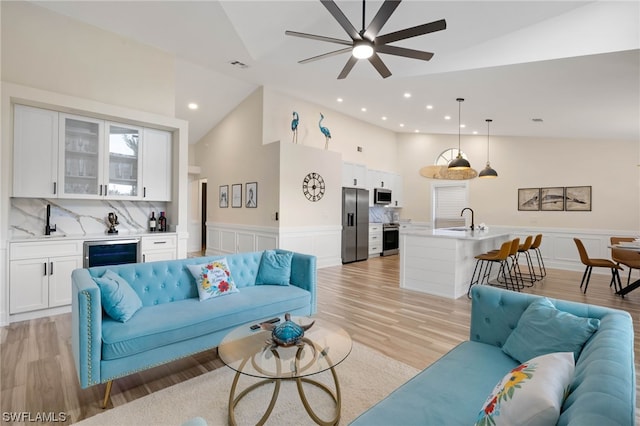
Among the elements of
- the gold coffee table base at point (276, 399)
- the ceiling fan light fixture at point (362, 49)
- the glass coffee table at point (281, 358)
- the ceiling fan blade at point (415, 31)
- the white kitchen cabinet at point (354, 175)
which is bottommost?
the gold coffee table base at point (276, 399)

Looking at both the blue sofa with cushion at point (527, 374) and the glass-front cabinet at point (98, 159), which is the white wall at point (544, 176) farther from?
the glass-front cabinet at point (98, 159)

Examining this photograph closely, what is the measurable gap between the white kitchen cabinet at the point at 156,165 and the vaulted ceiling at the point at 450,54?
1.40 m

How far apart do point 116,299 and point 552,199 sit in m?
8.29

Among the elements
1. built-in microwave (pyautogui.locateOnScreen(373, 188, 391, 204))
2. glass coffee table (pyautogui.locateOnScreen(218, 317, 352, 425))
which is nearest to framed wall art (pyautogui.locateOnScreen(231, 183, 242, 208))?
built-in microwave (pyautogui.locateOnScreen(373, 188, 391, 204))

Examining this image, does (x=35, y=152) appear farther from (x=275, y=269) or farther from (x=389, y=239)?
(x=389, y=239)

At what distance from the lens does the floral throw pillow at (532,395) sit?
38.7 inches

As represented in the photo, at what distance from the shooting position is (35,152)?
3811 millimetres

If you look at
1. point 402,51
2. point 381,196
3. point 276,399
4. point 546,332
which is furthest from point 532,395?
point 381,196

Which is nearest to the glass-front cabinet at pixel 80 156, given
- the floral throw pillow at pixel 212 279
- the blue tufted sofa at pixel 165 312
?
the blue tufted sofa at pixel 165 312

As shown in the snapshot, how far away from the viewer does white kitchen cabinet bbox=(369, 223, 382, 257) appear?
Result: 8.43 m

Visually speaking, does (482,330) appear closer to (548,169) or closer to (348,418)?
(348,418)

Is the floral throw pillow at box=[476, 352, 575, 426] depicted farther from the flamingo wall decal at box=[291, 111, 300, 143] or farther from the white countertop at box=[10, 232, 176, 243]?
the flamingo wall decal at box=[291, 111, 300, 143]

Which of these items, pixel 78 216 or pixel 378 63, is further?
pixel 78 216

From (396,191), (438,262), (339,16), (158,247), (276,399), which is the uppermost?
(339,16)
